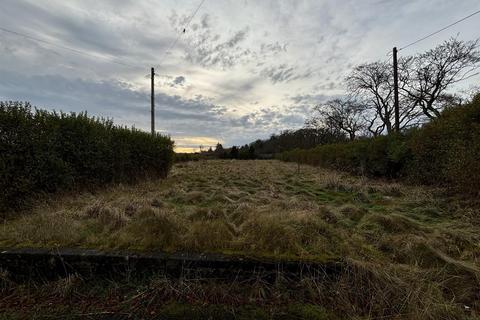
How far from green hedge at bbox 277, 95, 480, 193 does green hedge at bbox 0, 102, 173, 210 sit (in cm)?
902

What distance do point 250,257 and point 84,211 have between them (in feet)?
11.1

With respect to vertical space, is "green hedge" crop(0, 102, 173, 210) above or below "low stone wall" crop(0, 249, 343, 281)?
above

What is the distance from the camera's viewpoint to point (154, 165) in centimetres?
1165

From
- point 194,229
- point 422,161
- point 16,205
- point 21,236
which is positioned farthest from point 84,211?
point 422,161

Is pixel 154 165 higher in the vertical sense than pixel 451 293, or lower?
higher

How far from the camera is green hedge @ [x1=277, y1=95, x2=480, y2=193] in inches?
215

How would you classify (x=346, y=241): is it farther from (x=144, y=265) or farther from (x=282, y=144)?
(x=282, y=144)

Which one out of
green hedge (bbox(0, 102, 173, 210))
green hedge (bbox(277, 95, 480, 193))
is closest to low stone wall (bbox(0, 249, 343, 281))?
green hedge (bbox(0, 102, 173, 210))

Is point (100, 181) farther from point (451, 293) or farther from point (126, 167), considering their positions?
point (451, 293)

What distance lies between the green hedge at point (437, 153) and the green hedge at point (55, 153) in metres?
9.02

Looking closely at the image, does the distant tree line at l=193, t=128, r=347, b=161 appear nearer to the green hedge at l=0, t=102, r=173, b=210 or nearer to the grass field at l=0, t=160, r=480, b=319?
the green hedge at l=0, t=102, r=173, b=210

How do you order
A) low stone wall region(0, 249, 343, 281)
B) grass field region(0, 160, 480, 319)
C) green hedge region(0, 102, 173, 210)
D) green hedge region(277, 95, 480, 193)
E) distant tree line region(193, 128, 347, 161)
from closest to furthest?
grass field region(0, 160, 480, 319) < low stone wall region(0, 249, 343, 281) < green hedge region(0, 102, 173, 210) < green hedge region(277, 95, 480, 193) < distant tree line region(193, 128, 347, 161)

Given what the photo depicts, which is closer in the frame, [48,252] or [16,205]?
[48,252]

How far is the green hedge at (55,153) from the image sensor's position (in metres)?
4.71
